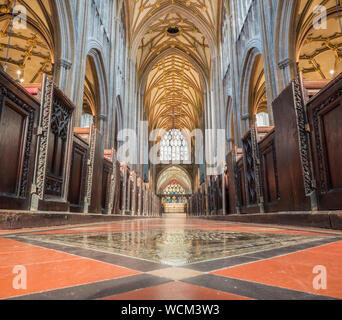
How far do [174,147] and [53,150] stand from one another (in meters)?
28.9

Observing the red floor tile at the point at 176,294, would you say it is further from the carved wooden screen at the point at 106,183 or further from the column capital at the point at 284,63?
→ the column capital at the point at 284,63

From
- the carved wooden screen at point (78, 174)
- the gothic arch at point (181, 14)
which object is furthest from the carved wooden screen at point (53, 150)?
the gothic arch at point (181, 14)

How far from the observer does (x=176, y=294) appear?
1.16 ft

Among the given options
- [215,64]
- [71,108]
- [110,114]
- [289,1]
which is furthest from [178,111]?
[71,108]

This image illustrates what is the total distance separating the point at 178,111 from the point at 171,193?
13.2 metres

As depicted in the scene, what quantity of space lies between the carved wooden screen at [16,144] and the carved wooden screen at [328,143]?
2.74 m

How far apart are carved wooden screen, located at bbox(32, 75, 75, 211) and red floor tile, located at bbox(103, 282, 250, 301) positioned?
234cm

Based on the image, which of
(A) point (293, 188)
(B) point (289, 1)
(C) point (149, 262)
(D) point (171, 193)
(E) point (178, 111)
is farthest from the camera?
(D) point (171, 193)

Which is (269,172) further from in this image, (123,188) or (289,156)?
(123,188)

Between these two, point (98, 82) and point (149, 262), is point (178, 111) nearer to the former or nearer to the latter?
point (98, 82)

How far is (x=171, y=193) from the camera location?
119 feet

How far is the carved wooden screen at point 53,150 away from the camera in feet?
7.98

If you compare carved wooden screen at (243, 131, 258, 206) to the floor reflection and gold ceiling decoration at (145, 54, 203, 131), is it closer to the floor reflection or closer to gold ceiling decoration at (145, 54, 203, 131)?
the floor reflection

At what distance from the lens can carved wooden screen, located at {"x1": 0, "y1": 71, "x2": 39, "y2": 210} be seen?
6.82ft
